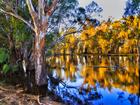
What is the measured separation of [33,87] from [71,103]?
3830 millimetres

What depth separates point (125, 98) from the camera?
727 inches

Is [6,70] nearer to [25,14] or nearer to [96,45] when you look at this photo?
[25,14]

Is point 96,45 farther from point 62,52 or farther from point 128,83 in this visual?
point 128,83

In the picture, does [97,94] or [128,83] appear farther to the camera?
[128,83]

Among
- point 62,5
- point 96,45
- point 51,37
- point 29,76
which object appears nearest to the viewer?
point 29,76

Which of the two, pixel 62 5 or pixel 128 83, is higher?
pixel 62 5

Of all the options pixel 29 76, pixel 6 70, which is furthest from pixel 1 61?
pixel 29 76

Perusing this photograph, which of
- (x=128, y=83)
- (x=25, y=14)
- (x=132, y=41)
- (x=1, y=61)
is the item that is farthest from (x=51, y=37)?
(x=132, y=41)

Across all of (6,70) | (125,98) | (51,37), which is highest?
(51,37)

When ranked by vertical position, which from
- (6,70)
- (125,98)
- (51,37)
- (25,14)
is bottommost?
(125,98)

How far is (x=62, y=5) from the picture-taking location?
3353 centimetres

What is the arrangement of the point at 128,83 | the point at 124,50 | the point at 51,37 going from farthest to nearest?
the point at 124,50 → the point at 51,37 → the point at 128,83

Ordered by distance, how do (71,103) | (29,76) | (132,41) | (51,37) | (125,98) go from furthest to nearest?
(132,41) → (51,37) → (29,76) → (125,98) → (71,103)

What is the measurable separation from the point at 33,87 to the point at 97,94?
3.57 metres
